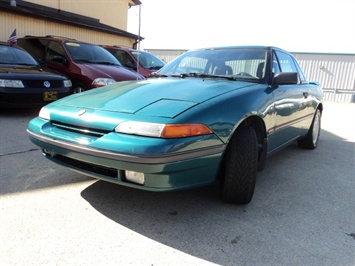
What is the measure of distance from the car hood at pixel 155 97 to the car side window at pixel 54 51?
15.0 ft

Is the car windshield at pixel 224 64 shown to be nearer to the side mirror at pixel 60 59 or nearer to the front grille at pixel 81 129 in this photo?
the front grille at pixel 81 129

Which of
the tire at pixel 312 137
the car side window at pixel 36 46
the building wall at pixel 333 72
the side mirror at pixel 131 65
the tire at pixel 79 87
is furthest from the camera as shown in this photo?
the building wall at pixel 333 72

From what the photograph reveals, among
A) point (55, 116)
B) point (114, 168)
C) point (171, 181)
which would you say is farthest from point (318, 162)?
point (55, 116)

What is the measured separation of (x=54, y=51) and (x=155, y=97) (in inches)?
220

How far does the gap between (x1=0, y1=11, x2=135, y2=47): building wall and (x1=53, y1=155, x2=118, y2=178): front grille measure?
871cm

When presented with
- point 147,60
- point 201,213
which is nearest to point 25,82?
point 147,60

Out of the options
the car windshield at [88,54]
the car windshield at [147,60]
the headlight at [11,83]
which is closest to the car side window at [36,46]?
the car windshield at [88,54]

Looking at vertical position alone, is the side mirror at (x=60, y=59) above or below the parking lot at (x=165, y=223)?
above

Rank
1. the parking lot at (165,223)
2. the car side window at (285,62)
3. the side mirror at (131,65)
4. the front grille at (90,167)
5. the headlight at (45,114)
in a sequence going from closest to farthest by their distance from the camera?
the parking lot at (165,223)
the front grille at (90,167)
the headlight at (45,114)
the car side window at (285,62)
the side mirror at (131,65)

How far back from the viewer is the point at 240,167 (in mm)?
2441

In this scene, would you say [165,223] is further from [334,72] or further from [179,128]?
[334,72]

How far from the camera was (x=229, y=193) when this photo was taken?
8.31 feet

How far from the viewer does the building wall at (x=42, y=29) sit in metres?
9.52

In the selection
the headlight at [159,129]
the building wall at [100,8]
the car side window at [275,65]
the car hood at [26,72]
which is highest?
the building wall at [100,8]
